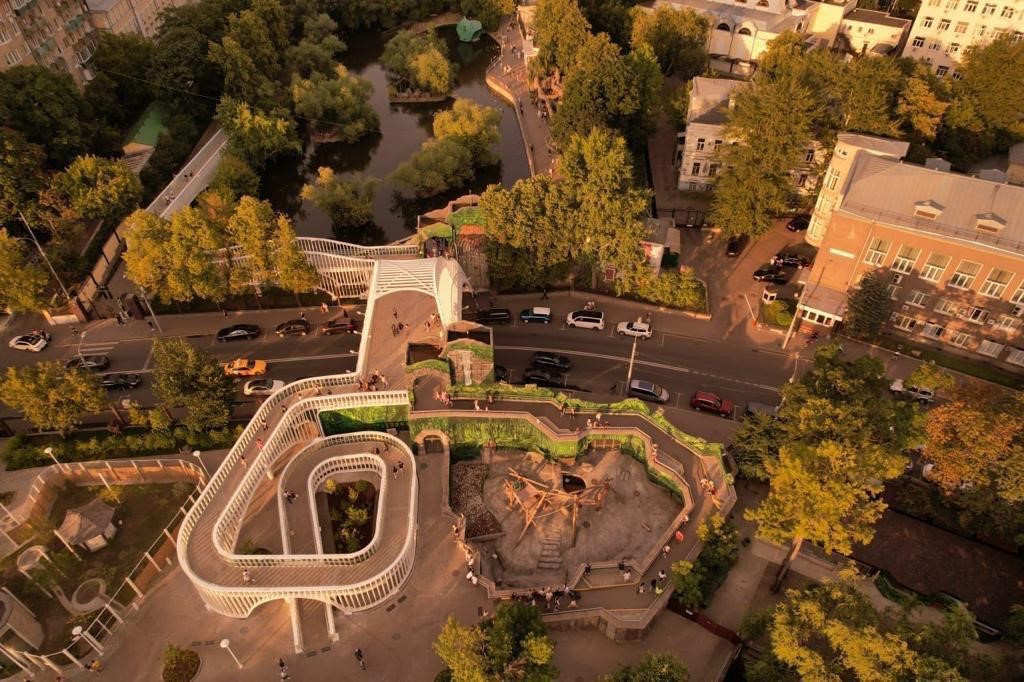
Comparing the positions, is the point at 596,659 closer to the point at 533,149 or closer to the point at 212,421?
the point at 212,421

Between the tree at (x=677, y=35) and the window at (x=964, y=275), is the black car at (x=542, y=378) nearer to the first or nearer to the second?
the window at (x=964, y=275)

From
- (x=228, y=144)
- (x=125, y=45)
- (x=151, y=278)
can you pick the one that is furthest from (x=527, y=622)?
(x=125, y=45)

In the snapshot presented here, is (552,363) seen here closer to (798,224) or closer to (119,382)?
(798,224)

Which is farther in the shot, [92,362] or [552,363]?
[92,362]

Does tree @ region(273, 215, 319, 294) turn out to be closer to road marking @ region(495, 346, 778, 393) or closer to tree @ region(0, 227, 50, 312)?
road marking @ region(495, 346, 778, 393)

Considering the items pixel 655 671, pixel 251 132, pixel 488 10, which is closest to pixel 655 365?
pixel 655 671

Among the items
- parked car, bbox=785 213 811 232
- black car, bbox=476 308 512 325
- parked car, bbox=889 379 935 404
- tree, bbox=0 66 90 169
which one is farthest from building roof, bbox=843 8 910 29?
tree, bbox=0 66 90 169

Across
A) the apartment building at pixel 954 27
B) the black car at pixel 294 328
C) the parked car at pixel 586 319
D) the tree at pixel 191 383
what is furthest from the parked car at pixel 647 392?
the apartment building at pixel 954 27
